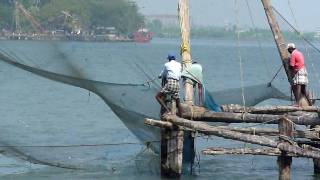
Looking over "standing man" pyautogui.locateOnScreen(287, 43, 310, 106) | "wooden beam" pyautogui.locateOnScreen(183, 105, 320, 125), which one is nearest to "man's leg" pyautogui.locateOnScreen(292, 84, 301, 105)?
"standing man" pyautogui.locateOnScreen(287, 43, 310, 106)

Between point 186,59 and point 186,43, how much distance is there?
307mm

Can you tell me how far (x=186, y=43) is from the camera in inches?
691

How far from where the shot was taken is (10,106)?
34.8m

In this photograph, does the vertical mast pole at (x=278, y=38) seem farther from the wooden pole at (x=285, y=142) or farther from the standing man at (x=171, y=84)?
the wooden pole at (x=285, y=142)

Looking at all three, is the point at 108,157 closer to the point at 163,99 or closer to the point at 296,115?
the point at 163,99

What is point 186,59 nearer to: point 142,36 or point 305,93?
point 305,93

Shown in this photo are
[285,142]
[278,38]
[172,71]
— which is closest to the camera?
[285,142]

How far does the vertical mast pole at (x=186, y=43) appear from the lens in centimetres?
1704

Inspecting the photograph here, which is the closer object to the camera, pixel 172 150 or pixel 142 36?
pixel 172 150

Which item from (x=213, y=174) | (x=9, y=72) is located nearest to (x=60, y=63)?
(x=213, y=174)

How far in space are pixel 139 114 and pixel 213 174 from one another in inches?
81.7

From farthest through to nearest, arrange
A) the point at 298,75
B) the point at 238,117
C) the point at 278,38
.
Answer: the point at 278,38 → the point at 298,75 → the point at 238,117

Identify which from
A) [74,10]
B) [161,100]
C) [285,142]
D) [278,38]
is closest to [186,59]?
[161,100]

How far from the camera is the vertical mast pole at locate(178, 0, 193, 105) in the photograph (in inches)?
671
